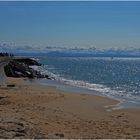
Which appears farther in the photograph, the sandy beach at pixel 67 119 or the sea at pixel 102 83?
the sea at pixel 102 83

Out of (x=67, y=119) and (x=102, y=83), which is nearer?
(x=67, y=119)

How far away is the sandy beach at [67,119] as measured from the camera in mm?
13555

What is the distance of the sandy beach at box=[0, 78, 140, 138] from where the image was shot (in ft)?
44.5

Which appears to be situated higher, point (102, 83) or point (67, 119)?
point (67, 119)

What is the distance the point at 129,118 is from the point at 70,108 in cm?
419

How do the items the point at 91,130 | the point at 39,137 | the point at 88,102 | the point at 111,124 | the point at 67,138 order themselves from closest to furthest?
the point at 39,137
the point at 67,138
the point at 91,130
the point at 111,124
the point at 88,102

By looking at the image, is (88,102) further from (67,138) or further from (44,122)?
(67,138)

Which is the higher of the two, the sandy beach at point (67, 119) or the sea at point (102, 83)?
the sandy beach at point (67, 119)

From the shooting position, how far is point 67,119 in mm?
19047

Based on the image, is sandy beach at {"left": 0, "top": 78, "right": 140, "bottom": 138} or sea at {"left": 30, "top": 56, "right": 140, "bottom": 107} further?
Result: sea at {"left": 30, "top": 56, "right": 140, "bottom": 107}

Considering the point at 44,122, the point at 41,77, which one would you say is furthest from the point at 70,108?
the point at 41,77

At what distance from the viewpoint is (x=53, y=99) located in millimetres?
28031

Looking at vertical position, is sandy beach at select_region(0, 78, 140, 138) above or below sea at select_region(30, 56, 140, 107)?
above

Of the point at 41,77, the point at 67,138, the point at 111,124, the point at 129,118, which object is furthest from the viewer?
the point at 41,77
